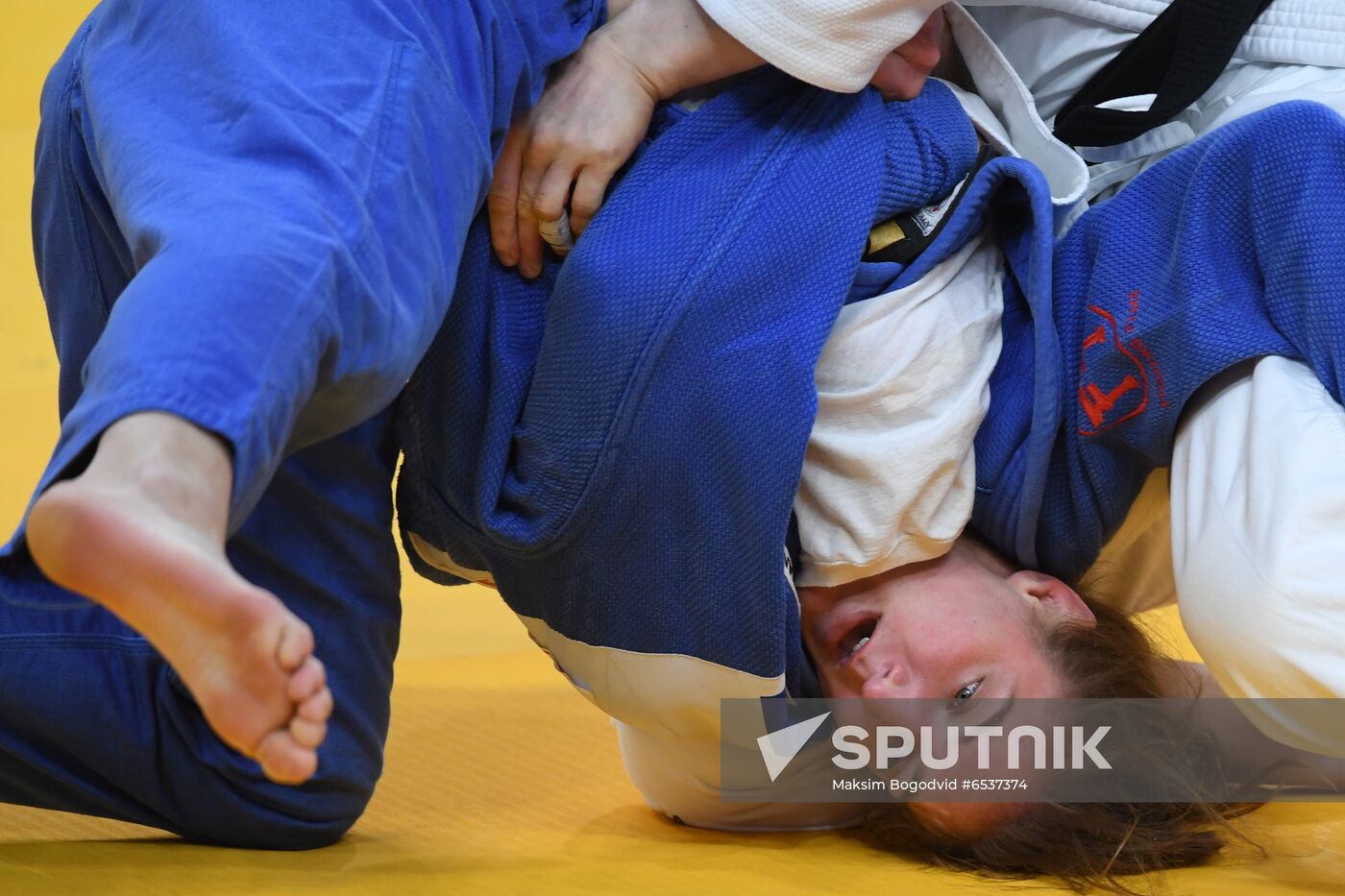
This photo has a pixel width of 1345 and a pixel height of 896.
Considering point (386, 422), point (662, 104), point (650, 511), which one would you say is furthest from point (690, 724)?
point (662, 104)

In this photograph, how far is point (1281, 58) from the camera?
3.75 ft

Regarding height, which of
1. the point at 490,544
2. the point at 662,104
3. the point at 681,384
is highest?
the point at 662,104

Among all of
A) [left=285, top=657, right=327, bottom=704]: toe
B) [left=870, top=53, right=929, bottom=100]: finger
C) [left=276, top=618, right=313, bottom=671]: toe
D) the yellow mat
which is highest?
[left=870, top=53, right=929, bottom=100]: finger

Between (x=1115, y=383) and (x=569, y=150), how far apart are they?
0.43 m

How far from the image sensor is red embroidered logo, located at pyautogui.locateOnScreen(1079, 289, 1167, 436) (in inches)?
41.1

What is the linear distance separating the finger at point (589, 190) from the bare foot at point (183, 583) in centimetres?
43

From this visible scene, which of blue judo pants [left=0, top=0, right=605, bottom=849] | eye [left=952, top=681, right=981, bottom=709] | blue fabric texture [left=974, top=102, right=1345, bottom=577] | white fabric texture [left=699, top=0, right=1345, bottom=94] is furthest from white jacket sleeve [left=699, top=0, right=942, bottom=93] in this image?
eye [left=952, top=681, right=981, bottom=709]

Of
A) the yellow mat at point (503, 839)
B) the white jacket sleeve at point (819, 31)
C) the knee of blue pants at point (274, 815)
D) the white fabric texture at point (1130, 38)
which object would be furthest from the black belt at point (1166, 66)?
the knee of blue pants at point (274, 815)

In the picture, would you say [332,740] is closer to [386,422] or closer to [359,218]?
[386,422]

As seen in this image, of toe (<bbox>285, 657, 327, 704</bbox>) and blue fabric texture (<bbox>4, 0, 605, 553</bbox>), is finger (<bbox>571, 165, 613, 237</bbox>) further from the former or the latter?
toe (<bbox>285, 657, 327, 704</bbox>)

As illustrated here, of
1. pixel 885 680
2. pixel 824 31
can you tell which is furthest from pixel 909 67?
pixel 885 680

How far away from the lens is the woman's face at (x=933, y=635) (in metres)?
1.10

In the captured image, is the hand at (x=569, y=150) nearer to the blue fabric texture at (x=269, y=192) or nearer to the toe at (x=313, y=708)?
the blue fabric texture at (x=269, y=192)

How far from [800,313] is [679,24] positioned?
23cm
